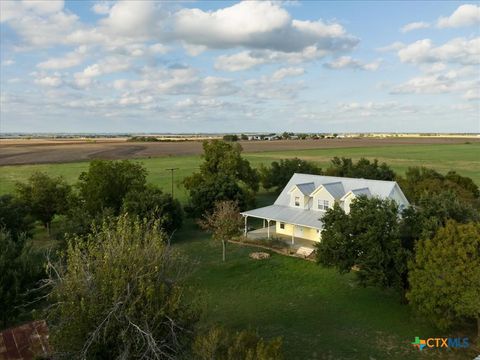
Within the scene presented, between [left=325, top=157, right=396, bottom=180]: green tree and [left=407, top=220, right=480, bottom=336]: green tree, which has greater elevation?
[left=325, top=157, right=396, bottom=180]: green tree

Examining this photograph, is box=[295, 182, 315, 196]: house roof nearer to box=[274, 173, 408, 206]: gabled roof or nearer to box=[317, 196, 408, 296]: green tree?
box=[274, 173, 408, 206]: gabled roof

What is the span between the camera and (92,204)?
40250 mm

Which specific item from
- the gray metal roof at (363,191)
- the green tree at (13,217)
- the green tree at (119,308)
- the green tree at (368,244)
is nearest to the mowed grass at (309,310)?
the green tree at (368,244)

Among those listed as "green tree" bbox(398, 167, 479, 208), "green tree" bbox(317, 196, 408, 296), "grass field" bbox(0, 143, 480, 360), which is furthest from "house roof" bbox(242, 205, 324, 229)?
"green tree" bbox(398, 167, 479, 208)

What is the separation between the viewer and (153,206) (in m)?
38.1

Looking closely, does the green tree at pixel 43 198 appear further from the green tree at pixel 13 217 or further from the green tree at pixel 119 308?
the green tree at pixel 119 308

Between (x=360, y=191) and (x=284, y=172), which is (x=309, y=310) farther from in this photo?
(x=284, y=172)

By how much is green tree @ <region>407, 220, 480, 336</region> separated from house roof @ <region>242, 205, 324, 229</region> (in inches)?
547

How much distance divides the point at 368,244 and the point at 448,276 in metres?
4.52

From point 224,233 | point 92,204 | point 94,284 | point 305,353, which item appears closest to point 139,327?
point 94,284

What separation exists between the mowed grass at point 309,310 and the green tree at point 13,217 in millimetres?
16553

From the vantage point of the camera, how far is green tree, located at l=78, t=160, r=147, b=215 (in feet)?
133

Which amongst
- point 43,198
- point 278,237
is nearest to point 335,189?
point 278,237

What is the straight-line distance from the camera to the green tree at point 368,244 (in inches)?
850
